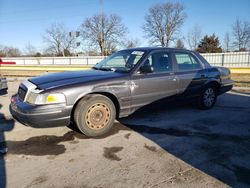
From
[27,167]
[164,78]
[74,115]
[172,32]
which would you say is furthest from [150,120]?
[172,32]

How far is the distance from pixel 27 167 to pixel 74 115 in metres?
1.26

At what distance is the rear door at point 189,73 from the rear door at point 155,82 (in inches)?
8.5

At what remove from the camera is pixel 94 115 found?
436 cm

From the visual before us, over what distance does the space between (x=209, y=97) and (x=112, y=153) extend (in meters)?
3.81

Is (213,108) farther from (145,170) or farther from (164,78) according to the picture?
(145,170)

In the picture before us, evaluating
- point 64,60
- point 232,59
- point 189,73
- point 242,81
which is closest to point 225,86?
point 189,73

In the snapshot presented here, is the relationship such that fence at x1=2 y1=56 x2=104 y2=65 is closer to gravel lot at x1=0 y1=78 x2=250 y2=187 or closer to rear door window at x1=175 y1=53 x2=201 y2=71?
rear door window at x1=175 y1=53 x2=201 y2=71

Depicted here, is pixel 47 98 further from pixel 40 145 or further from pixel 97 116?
pixel 97 116

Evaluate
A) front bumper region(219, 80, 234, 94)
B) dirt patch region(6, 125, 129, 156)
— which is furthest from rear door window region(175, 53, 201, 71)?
dirt patch region(6, 125, 129, 156)

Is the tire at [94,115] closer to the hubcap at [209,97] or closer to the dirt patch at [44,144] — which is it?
the dirt patch at [44,144]

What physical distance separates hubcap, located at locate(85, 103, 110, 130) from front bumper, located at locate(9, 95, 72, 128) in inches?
15.6

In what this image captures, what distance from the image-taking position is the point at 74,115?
4.21 metres

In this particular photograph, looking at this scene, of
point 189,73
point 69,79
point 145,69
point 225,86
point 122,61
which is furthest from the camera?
point 225,86

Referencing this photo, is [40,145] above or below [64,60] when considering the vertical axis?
below
